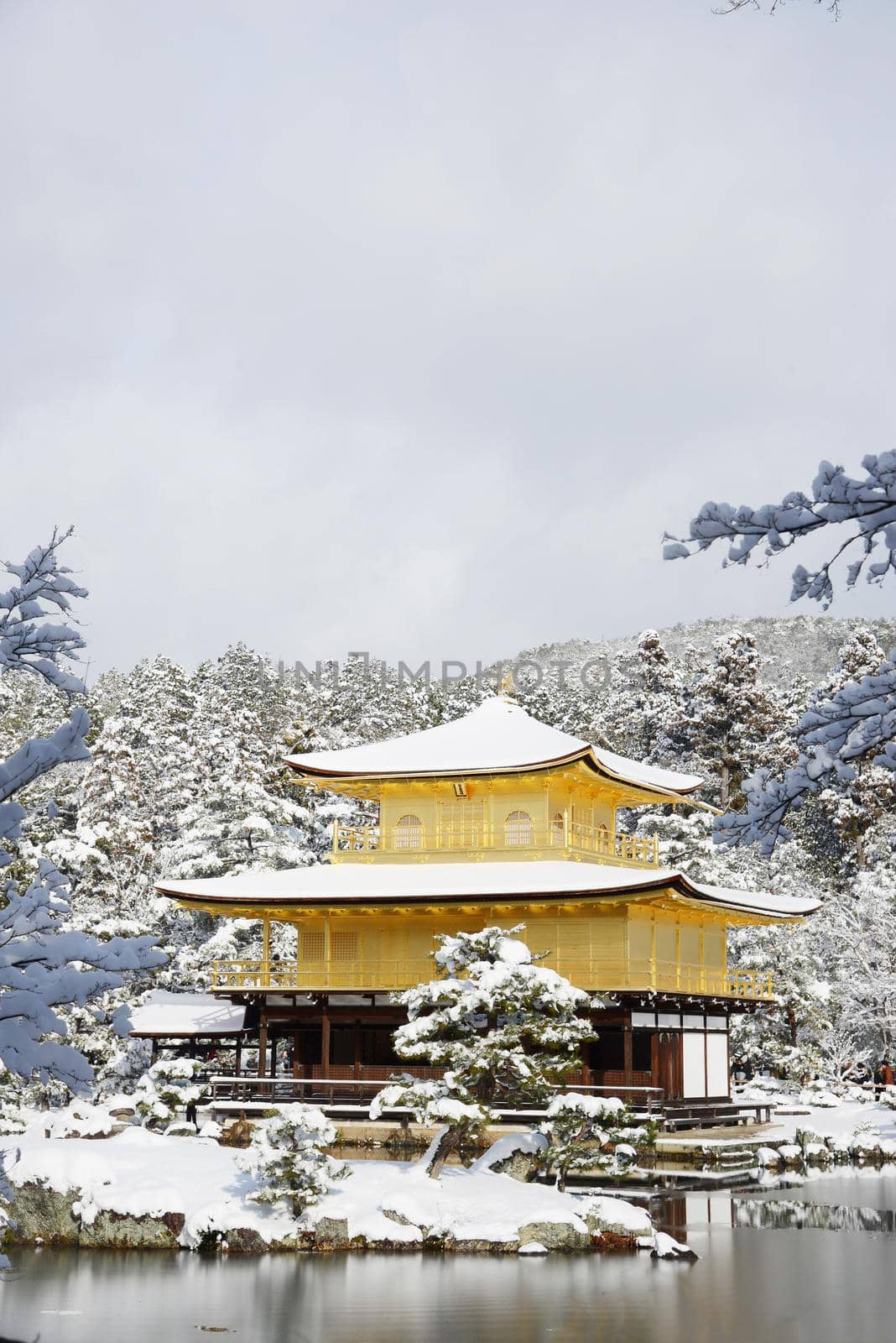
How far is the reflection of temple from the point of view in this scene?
3188 centimetres

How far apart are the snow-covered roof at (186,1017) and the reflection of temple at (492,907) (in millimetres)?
734

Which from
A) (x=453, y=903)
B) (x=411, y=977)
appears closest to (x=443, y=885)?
(x=453, y=903)

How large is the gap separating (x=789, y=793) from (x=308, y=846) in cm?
4855

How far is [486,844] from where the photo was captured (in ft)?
118

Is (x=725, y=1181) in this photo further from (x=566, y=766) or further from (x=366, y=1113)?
(x=566, y=766)

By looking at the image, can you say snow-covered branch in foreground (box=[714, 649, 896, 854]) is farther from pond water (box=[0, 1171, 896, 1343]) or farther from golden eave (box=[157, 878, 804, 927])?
golden eave (box=[157, 878, 804, 927])

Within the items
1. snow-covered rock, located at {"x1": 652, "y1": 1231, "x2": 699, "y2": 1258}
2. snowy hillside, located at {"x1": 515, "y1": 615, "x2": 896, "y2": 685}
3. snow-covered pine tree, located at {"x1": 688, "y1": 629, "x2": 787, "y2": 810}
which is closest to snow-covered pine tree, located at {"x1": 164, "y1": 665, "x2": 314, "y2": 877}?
snow-covered rock, located at {"x1": 652, "y1": 1231, "x2": 699, "y2": 1258}

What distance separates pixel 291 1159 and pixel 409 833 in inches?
642

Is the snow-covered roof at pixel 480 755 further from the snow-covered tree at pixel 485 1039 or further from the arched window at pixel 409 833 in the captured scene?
the snow-covered tree at pixel 485 1039

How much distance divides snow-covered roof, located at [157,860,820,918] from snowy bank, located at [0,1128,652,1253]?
847 centimetres

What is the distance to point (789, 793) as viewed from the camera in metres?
5.81

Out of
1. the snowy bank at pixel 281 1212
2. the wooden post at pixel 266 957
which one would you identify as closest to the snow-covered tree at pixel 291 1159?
the snowy bank at pixel 281 1212

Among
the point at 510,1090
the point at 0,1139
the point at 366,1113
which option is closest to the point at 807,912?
the point at 366,1113

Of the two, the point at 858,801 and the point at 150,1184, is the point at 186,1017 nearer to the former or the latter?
the point at 150,1184
